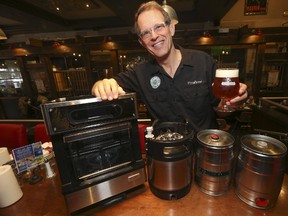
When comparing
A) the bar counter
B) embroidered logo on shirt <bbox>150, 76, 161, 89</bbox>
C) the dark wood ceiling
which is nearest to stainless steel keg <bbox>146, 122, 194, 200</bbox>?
the bar counter

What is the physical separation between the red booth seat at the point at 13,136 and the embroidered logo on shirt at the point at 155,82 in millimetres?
1610

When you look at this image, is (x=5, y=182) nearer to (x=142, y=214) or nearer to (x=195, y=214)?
(x=142, y=214)

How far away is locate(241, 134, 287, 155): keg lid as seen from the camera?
28.9 inches

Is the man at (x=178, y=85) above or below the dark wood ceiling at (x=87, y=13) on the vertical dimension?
below

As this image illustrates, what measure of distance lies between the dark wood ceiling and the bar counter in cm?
364

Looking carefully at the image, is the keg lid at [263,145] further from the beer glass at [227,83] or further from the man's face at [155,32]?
the man's face at [155,32]

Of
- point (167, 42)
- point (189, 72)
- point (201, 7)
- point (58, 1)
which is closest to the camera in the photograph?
point (167, 42)

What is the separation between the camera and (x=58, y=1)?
4113mm

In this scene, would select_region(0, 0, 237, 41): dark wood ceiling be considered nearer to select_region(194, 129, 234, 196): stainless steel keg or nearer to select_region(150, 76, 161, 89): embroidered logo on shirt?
select_region(150, 76, 161, 89): embroidered logo on shirt

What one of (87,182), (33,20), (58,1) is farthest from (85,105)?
(33,20)

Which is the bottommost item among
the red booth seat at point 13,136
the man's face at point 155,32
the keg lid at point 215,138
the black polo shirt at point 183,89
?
the red booth seat at point 13,136

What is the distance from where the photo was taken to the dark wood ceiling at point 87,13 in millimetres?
3936

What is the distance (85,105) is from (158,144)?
1.16 feet

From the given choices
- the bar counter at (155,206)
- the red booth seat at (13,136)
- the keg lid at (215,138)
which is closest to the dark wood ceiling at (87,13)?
the red booth seat at (13,136)
